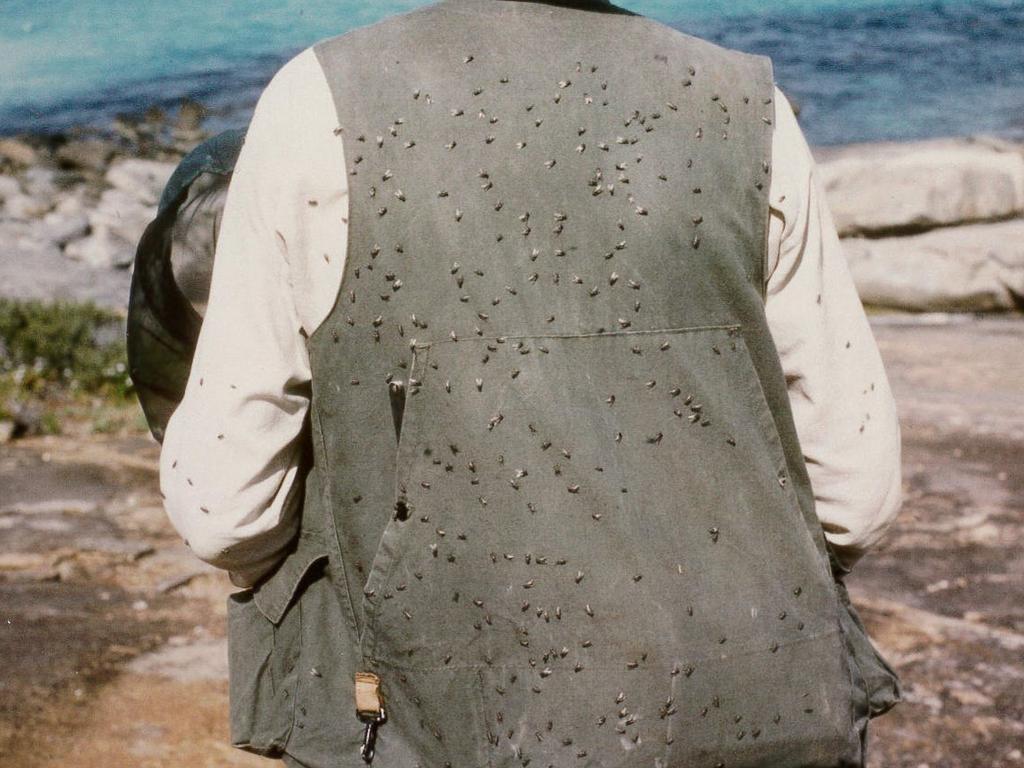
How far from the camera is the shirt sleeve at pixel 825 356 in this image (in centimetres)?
139

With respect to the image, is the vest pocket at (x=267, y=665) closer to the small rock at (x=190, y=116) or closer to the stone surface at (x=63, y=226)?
the small rock at (x=190, y=116)

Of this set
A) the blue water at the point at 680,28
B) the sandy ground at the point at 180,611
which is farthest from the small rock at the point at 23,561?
the blue water at the point at 680,28

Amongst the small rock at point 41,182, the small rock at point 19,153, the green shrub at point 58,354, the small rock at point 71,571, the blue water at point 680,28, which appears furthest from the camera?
the small rock at point 19,153

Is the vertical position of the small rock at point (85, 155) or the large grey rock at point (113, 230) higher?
the small rock at point (85, 155)

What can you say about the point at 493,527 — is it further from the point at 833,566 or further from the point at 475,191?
the point at 833,566

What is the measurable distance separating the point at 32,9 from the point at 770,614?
8.24 m

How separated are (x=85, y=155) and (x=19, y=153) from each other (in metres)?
0.76

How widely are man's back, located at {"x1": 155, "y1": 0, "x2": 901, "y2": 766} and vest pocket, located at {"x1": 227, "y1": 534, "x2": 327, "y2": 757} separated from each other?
0.13 metres

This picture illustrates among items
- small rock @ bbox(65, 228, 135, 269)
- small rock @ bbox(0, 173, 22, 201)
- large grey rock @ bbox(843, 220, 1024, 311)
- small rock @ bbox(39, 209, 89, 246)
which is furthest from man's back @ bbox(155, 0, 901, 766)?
small rock @ bbox(0, 173, 22, 201)

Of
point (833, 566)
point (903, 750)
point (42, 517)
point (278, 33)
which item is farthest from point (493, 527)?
point (278, 33)

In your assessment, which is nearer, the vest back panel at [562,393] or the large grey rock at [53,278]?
the vest back panel at [562,393]

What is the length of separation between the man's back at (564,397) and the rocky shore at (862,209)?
9710 millimetres

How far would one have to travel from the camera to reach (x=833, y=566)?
153 cm

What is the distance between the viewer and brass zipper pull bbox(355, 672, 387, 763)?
1.39 metres
